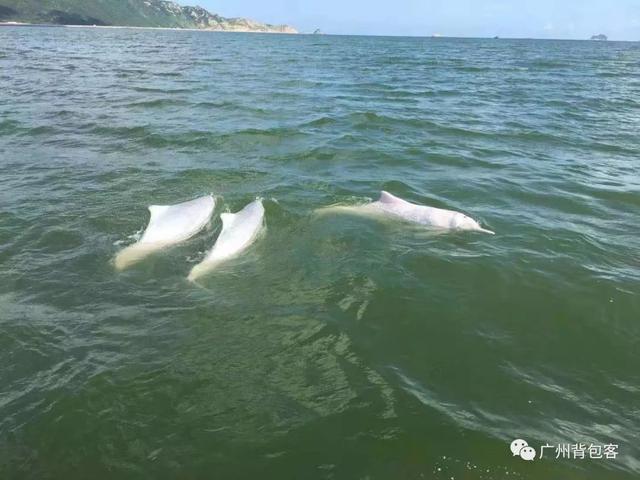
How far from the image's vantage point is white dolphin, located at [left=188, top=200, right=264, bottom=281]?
849 centimetres

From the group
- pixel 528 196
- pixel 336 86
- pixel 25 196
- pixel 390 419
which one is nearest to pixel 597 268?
pixel 528 196

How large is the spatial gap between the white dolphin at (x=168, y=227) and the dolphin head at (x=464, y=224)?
5.26 meters

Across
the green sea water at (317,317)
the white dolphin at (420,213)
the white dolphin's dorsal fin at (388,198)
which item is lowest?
the green sea water at (317,317)

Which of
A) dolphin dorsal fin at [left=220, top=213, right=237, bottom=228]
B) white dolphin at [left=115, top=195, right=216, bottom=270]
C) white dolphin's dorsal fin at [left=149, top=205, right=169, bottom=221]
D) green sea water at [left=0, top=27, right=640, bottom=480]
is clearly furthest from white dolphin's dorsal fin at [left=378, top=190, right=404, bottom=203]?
white dolphin's dorsal fin at [left=149, top=205, right=169, bottom=221]

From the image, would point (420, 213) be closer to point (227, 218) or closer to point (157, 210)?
point (227, 218)

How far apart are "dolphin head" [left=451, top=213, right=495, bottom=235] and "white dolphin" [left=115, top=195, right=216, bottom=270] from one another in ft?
17.3


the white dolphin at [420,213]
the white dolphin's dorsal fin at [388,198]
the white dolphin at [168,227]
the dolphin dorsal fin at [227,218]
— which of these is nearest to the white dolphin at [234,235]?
the dolphin dorsal fin at [227,218]

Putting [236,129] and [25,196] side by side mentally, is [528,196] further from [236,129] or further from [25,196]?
[25,196]

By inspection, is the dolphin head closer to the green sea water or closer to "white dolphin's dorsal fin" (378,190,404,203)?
the green sea water

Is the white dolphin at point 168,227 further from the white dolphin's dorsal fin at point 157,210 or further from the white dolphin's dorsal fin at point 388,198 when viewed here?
the white dolphin's dorsal fin at point 388,198

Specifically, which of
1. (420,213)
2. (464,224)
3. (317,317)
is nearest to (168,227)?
(317,317)

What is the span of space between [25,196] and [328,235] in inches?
282

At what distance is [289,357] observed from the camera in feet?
20.6

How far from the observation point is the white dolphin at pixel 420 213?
1023cm
